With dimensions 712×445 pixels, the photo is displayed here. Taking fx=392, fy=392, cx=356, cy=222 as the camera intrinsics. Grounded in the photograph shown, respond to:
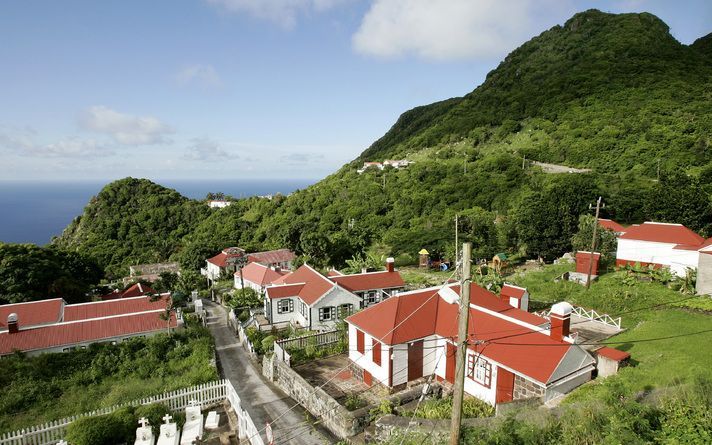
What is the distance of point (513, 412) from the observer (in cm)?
1294

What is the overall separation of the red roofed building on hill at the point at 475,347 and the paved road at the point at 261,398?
12.4 feet

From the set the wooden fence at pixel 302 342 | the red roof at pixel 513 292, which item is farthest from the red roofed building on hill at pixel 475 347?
the red roof at pixel 513 292

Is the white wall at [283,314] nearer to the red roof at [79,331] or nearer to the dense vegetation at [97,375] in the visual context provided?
the dense vegetation at [97,375]

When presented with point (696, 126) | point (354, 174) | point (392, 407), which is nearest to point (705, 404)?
point (392, 407)

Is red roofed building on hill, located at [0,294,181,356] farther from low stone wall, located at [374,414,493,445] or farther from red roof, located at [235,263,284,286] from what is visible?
low stone wall, located at [374,414,493,445]

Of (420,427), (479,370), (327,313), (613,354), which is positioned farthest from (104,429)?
(613,354)

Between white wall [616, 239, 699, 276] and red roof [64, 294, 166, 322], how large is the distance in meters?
36.4

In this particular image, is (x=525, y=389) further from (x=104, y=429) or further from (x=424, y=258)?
(x=424, y=258)

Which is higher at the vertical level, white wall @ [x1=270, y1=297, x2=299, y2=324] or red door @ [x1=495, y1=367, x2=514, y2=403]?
red door @ [x1=495, y1=367, x2=514, y2=403]

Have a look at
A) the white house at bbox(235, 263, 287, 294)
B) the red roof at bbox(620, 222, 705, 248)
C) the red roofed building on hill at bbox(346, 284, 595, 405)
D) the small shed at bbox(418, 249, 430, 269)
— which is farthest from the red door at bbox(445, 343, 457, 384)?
the small shed at bbox(418, 249, 430, 269)

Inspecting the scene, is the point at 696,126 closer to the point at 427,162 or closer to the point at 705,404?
the point at 427,162

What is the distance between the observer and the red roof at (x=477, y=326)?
14797 mm

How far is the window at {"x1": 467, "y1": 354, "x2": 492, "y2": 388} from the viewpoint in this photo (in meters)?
15.7

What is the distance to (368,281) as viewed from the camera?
29156 mm
